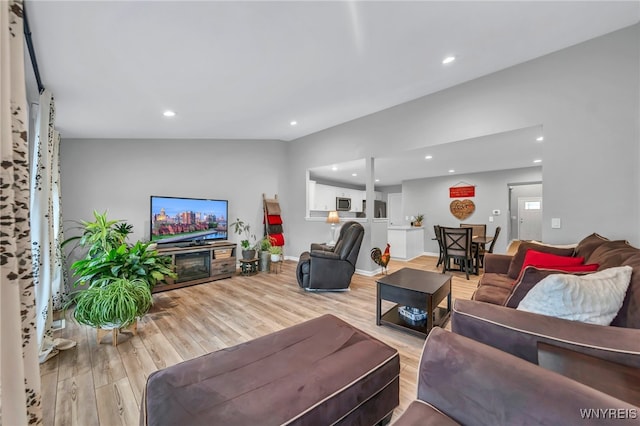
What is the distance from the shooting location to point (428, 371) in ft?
3.27

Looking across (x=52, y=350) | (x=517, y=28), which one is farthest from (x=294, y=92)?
(x=52, y=350)

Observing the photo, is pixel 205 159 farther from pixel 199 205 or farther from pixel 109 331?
pixel 109 331

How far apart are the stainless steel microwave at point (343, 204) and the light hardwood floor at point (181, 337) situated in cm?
445

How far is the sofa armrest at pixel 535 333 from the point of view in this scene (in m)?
0.98

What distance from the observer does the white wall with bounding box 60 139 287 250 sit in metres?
3.70

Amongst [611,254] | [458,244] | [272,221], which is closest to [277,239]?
[272,221]

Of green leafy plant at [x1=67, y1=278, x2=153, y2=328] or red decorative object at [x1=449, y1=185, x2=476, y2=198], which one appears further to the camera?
red decorative object at [x1=449, y1=185, x2=476, y2=198]

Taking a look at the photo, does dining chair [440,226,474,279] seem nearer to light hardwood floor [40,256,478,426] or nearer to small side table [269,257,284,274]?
light hardwood floor [40,256,478,426]

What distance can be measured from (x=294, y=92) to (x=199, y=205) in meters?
2.62

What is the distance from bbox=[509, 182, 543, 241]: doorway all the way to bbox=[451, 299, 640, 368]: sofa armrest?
24.9 ft

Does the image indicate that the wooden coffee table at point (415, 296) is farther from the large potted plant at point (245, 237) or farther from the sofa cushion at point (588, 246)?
the large potted plant at point (245, 237)

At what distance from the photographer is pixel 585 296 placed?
3.87 feet

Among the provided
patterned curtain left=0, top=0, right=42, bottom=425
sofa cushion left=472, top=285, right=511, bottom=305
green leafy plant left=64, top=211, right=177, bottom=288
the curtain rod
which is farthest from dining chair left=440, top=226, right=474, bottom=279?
the curtain rod

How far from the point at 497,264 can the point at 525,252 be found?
374mm
